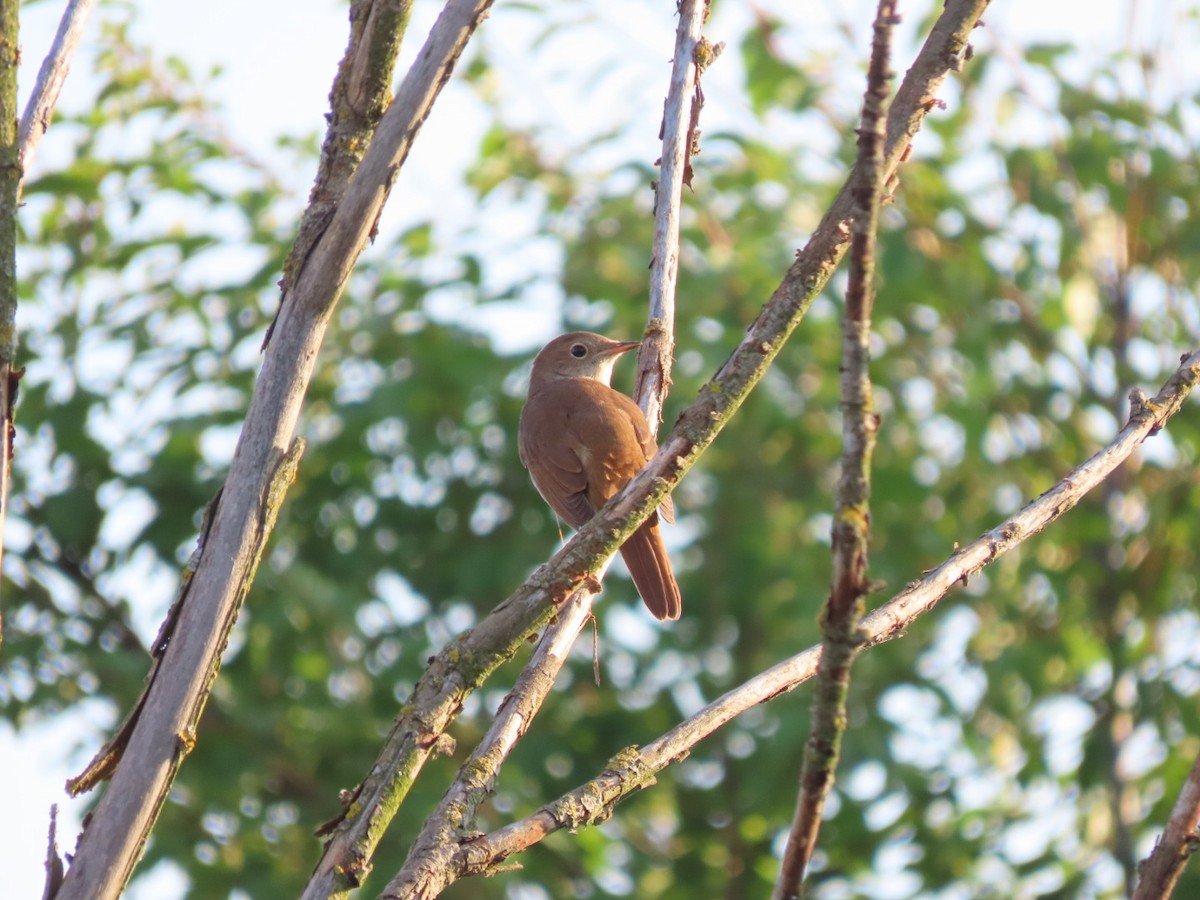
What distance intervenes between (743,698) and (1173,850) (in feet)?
2.58

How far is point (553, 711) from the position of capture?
666 centimetres

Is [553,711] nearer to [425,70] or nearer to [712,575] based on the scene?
[712,575]

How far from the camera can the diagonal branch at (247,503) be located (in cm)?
230

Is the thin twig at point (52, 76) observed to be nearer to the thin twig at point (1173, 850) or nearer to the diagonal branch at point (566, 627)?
the diagonal branch at point (566, 627)

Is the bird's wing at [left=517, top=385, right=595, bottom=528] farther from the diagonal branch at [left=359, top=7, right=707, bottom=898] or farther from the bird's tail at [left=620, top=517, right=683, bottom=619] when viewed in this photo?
the diagonal branch at [left=359, top=7, right=707, bottom=898]

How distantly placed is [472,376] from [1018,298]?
3.19 meters

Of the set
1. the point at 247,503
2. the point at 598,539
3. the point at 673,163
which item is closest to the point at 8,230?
the point at 247,503

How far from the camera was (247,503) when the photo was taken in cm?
250

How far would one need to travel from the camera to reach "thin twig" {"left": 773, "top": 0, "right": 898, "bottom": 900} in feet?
5.84

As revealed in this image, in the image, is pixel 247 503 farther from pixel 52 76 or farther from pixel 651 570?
pixel 651 570

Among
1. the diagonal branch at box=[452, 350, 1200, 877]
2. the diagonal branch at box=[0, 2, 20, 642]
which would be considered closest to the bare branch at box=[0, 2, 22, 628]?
the diagonal branch at box=[0, 2, 20, 642]

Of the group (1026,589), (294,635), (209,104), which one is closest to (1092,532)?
(1026,589)

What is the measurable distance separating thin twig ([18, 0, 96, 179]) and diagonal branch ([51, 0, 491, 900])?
58 centimetres

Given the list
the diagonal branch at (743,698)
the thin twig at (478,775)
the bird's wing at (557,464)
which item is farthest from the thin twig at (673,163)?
the bird's wing at (557,464)
